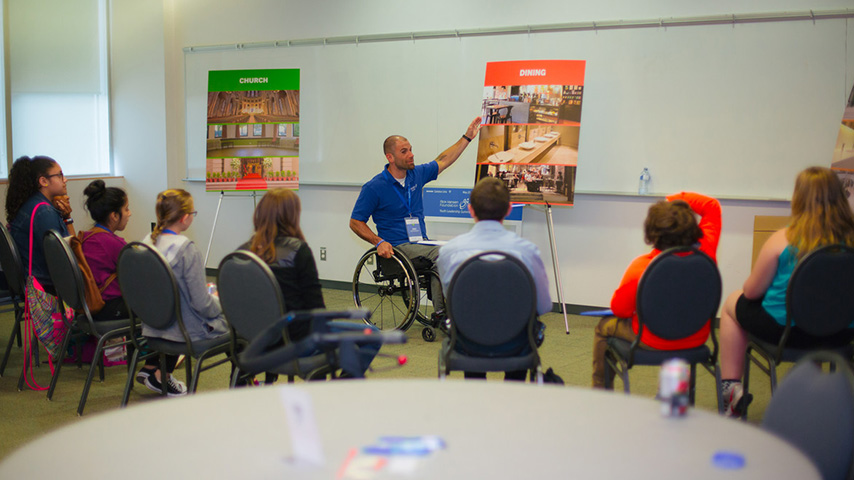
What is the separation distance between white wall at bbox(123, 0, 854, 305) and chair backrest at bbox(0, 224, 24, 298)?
3302mm

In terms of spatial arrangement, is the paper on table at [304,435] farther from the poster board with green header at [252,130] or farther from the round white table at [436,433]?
the poster board with green header at [252,130]

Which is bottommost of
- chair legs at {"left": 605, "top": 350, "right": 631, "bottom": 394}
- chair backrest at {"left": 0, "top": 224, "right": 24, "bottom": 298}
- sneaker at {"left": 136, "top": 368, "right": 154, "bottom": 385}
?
sneaker at {"left": 136, "top": 368, "right": 154, "bottom": 385}

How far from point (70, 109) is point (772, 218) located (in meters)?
6.84

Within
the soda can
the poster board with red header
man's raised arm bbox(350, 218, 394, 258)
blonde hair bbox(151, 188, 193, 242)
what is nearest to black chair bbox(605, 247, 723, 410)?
the soda can

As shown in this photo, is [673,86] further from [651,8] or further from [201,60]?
[201,60]

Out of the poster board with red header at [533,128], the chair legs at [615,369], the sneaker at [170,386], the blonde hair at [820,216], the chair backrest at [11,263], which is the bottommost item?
the sneaker at [170,386]

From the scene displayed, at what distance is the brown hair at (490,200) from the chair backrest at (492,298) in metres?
0.31

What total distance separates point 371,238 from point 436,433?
145 inches

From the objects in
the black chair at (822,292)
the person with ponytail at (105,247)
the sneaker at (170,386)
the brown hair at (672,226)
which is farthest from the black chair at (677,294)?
the person with ponytail at (105,247)

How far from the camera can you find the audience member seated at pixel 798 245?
3.08 meters

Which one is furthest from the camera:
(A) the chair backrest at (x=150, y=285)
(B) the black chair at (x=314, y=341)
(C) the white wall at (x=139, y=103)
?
(C) the white wall at (x=139, y=103)

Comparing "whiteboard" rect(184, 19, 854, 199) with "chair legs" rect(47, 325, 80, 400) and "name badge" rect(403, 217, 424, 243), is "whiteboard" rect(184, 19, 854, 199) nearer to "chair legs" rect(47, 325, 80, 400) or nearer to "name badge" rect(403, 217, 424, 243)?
"name badge" rect(403, 217, 424, 243)

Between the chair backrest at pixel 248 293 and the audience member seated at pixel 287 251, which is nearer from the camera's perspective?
the chair backrest at pixel 248 293

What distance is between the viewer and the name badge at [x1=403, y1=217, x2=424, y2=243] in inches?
207
